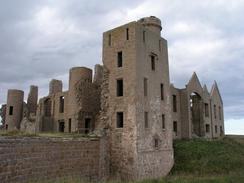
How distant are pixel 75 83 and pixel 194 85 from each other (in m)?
14.0

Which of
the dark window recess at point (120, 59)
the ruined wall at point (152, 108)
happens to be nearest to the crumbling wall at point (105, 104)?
the dark window recess at point (120, 59)

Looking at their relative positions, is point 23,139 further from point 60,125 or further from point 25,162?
point 60,125

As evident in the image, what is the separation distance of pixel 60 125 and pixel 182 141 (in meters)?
12.7

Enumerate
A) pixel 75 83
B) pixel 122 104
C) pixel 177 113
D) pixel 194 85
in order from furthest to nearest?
pixel 194 85 < pixel 177 113 < pixel 75 83 < pixel 122 104

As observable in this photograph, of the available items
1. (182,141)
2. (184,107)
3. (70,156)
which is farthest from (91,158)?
(184,107)

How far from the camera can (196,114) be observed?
105 ft

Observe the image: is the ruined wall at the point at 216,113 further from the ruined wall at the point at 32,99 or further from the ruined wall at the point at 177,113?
the ruined wall at the point at 32,99

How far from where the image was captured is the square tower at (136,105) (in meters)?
17.3

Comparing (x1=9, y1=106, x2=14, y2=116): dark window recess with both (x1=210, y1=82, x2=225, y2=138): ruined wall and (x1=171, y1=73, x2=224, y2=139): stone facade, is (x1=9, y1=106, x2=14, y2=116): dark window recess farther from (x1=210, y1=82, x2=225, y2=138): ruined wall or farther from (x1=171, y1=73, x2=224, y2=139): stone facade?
(x1=210, y1=82, x2=225, y2=138): ruined wall

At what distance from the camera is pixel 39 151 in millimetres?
13000

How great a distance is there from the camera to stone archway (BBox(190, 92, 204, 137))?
3155 cm

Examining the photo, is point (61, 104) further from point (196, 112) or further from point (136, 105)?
point (196, 112)

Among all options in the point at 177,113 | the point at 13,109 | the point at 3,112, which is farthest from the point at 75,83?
the point at 3,112

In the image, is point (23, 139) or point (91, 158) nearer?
point (23, 139)
